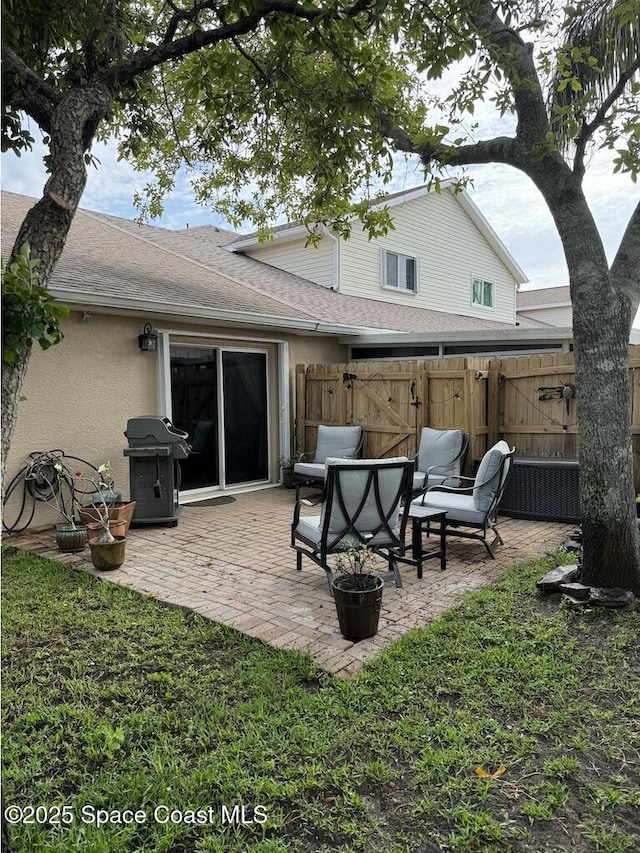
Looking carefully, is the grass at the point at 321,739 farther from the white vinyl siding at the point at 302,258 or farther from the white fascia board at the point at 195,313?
the white vinyl siding at the point at 302,258

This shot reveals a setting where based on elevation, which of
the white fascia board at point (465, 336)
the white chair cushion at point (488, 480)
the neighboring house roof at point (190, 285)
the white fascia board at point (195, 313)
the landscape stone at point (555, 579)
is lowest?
the landscape stone at point (555, 579)

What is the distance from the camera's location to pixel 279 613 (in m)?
4.09

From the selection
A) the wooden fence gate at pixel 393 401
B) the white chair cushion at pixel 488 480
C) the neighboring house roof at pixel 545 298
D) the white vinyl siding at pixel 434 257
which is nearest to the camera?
the white chair cushion at pixel 488 480

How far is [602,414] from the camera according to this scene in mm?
4133

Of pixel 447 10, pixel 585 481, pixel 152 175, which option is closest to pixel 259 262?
pixel 152 175

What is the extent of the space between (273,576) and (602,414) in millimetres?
2996

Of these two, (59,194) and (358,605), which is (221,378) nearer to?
(358,605)

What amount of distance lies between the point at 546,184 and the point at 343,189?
7.03ft

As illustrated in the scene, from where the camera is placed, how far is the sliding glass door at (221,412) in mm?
8227

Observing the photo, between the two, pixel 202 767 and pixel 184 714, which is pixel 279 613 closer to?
pixel 184 714

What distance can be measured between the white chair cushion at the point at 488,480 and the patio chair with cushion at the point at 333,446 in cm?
373

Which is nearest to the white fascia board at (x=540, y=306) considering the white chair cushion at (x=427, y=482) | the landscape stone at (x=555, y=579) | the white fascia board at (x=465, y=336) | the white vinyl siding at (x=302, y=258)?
the white vinyl siding at (x=302, y=258)

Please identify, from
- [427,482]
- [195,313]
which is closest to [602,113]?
[427,482]

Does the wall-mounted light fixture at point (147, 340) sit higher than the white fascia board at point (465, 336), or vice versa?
the white fascia board at point (465, 336)
